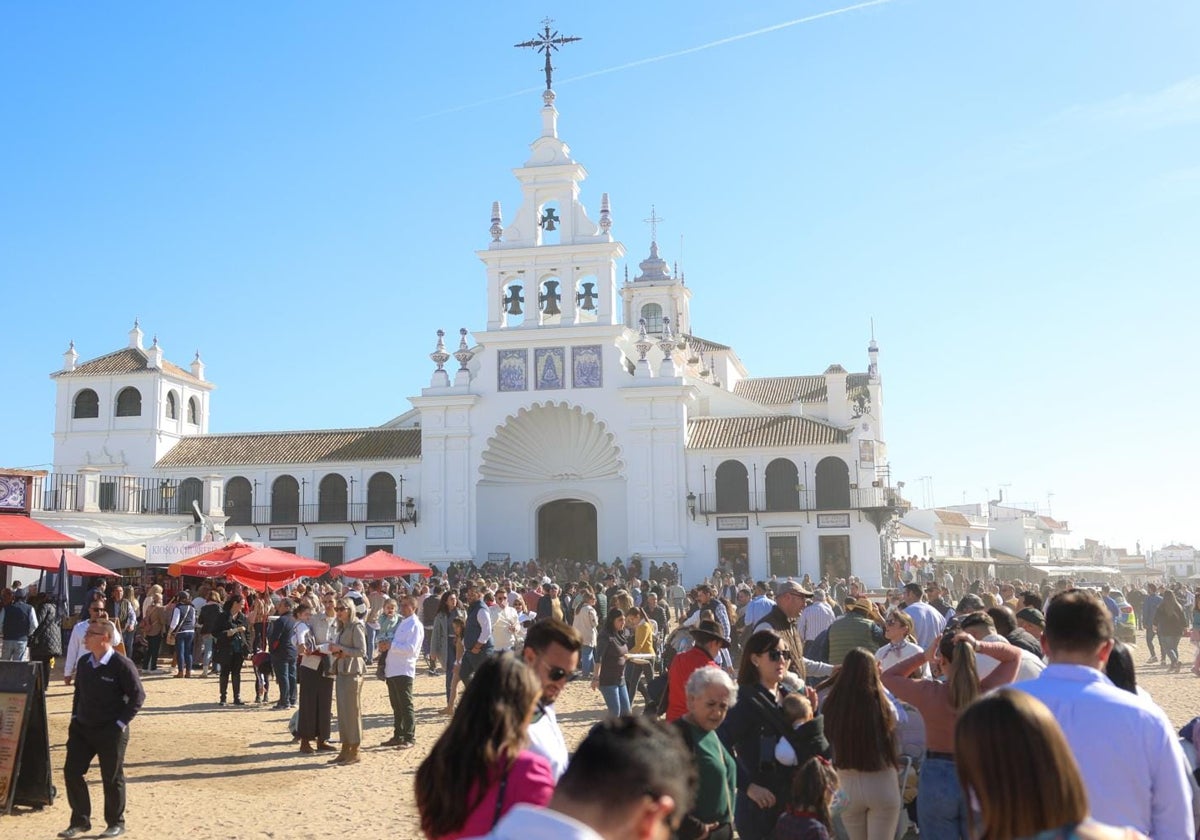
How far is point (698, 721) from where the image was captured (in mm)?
4887

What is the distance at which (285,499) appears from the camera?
40219mm

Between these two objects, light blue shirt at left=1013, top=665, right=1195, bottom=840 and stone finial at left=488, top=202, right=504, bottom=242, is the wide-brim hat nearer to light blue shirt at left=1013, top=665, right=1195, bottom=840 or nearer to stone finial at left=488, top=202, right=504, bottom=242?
light blue shirt at left=1013, top=665, right=1195, bottom=840

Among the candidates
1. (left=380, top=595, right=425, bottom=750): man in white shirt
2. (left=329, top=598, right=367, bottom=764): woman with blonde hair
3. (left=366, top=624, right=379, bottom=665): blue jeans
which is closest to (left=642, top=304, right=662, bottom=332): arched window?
(left=366, top=624, right=379, bottom=665): blue jeans

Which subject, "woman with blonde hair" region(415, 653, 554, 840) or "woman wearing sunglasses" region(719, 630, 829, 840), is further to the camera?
"woman wearing sunglasses" region(719, 630, 829, 840)

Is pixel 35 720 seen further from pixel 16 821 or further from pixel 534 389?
pixel 534 389

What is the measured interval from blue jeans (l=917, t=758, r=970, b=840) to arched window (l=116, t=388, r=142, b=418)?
1626 inches

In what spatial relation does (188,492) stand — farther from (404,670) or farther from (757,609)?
(757,609)

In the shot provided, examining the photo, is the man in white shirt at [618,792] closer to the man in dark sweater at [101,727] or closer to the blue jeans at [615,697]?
the man in dark sweater at [101,727]

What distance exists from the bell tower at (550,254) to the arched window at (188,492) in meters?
12.6

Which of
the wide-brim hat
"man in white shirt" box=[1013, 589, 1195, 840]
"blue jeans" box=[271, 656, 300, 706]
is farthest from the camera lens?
"blue jeans" box=[271, 656, 300, 706]

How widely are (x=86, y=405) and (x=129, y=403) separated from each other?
1.99m

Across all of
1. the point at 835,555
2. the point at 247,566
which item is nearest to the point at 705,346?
the point at 835,555

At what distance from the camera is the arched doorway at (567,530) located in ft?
126

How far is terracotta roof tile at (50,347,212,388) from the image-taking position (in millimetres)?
42031
